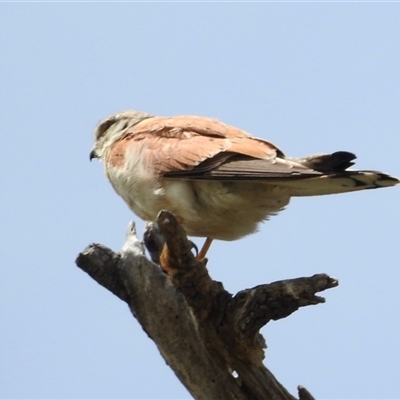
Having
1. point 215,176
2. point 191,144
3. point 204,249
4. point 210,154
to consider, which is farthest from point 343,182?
point 204,249

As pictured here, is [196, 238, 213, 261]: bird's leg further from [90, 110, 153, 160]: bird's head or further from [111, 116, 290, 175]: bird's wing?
[90, 110, 153, 160]: bird's head

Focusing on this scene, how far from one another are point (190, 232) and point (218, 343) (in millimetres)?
1210

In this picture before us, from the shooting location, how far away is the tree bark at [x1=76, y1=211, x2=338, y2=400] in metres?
5.51

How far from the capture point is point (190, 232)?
268 inches

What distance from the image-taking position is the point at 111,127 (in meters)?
8.07

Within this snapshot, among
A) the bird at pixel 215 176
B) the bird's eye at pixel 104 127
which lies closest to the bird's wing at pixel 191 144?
the bird at pixel 215 176

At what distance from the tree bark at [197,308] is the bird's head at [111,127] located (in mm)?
2162

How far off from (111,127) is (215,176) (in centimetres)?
218

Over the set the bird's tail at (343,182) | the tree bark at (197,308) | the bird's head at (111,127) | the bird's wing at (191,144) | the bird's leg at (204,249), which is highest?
the bird's head at (111,127)

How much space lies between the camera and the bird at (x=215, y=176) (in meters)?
5.89

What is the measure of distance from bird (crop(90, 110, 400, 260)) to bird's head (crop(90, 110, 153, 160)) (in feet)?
2.67

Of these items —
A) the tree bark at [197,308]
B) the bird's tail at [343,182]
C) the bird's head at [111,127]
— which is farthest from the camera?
the bird's head at [111,127]

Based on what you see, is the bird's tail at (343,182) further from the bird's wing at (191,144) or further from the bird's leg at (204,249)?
the bird's leg at (204,249)

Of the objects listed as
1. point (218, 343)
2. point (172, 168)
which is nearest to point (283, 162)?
point (172, 168)
